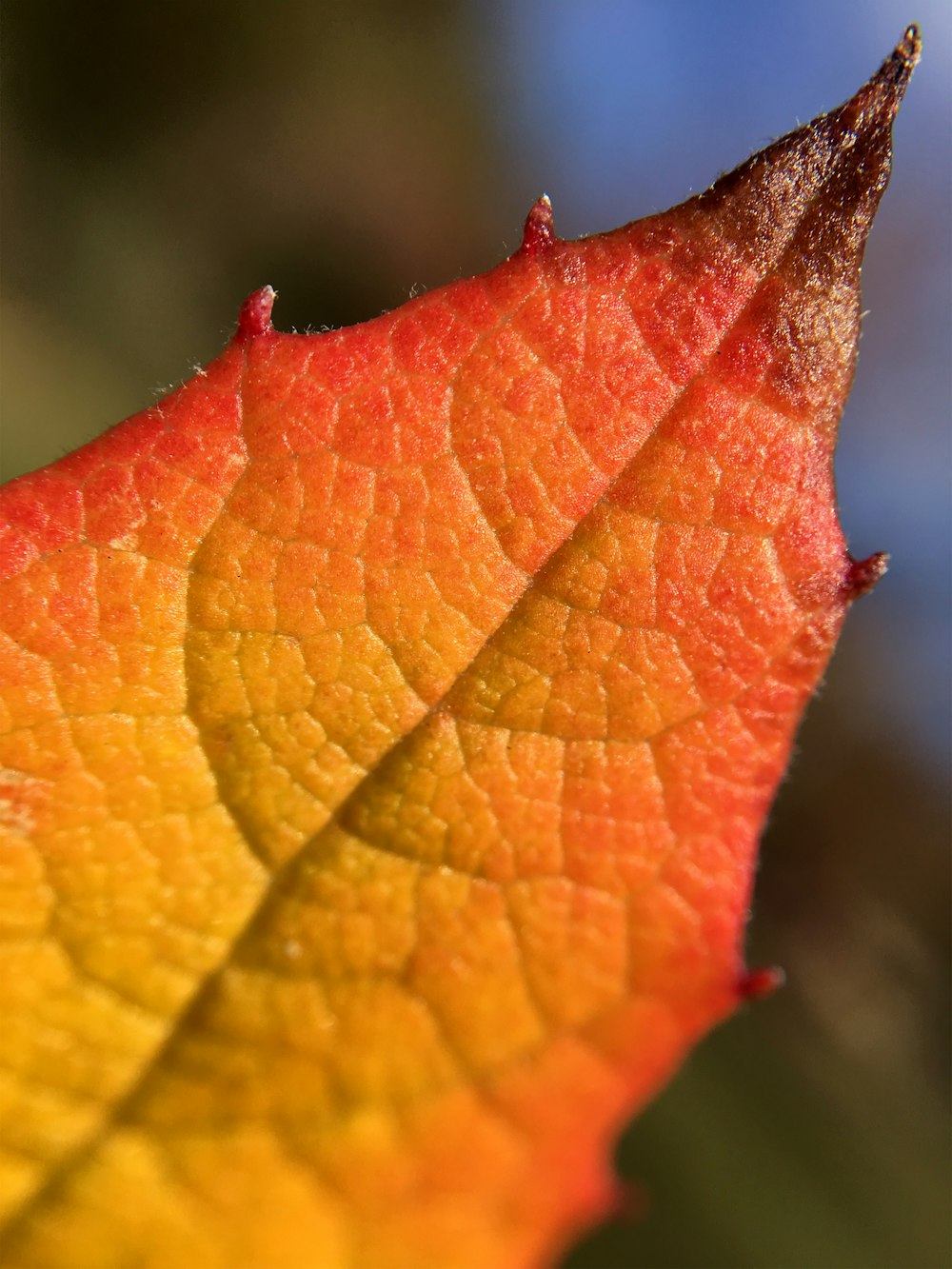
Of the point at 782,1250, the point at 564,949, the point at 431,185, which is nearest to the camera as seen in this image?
the point at 564,949

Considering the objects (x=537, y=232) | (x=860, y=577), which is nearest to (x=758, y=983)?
(x=860, y=577)

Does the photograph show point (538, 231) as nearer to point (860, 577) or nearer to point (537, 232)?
point (537, 232)

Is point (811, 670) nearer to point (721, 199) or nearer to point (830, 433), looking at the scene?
point (830, 433)

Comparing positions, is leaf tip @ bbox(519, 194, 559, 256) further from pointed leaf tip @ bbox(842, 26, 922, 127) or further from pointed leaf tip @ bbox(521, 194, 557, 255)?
pointed leaf tip @ bbox(842, 26, 922, 127)

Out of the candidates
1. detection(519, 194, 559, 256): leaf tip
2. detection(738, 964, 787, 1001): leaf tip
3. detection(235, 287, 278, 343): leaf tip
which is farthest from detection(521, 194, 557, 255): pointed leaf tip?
detection(738, 964, 787, 1001): leaf tip

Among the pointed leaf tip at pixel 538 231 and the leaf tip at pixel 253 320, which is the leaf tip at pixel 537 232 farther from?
the leaf tip at pixel 253 320

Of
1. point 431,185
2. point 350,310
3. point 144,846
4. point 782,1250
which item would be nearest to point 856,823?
point 782,1250

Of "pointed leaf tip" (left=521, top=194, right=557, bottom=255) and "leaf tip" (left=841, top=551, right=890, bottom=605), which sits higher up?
"pointed leaf tip" (left=521, top=194, right=557, bottom=255)
